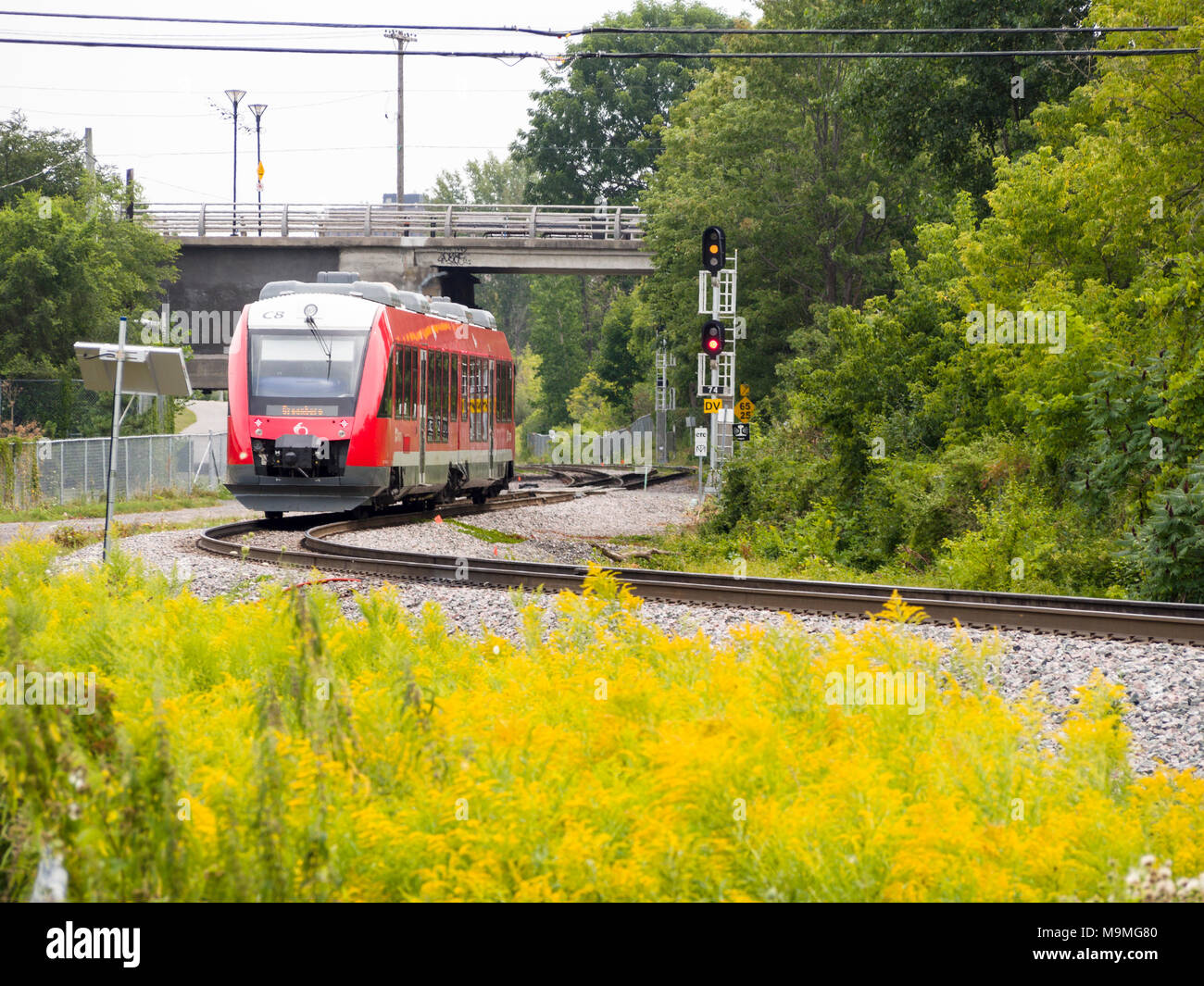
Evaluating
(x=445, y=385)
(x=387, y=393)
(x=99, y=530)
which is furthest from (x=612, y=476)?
(x=387, y=393)

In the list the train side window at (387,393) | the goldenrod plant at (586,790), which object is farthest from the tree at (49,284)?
the goldenrod plant at (586,790)

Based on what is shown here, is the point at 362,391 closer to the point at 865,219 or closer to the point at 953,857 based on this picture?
the point at 953,857

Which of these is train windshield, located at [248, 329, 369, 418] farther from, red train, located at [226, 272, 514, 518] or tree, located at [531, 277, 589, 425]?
tree, located at [531, 277, 589, 425]

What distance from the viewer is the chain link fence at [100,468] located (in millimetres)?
26281

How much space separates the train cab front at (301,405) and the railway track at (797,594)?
300cm

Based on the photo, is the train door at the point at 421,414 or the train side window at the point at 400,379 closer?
the train side window at the point at 400,379

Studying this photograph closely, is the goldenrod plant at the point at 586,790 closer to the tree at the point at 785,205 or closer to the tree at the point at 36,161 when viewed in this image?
the tree at the point at 785,205

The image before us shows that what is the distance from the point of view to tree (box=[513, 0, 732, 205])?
80.6 meters

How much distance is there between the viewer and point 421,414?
22.4 meters

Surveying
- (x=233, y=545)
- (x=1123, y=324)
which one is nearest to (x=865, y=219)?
(x=1123, y=324)

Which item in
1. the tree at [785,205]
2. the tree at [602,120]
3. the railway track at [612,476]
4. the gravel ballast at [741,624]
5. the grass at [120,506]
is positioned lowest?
the railway track at [612,476]

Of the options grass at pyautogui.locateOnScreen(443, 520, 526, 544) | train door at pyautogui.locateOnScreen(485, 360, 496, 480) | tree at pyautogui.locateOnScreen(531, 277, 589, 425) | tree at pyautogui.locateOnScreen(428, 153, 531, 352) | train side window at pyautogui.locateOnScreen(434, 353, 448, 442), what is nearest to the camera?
grass at pyautogui.locateOnScreen(443, 520, 526, 544)

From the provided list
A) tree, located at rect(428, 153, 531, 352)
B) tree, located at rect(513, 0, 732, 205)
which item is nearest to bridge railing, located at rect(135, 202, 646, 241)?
tree, located at rect(513, 0, 732, 205)

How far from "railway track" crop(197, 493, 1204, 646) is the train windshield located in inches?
130
